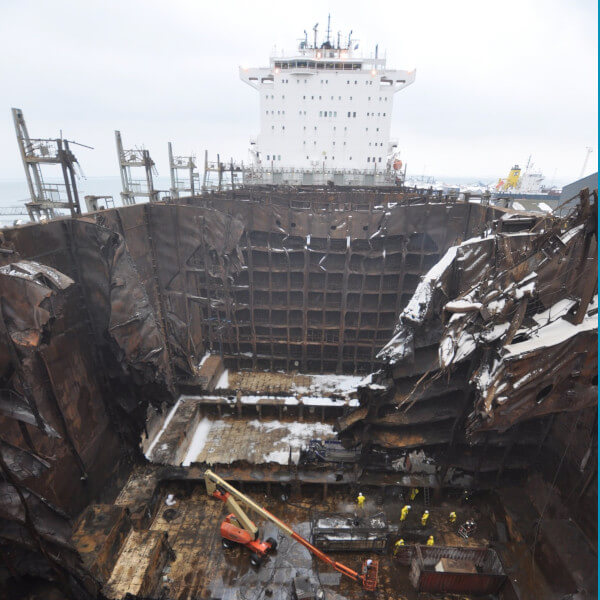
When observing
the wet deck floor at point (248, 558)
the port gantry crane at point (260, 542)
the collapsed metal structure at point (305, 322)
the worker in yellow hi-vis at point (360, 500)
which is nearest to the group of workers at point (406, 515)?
the worker in yellow hi-vis at point (360, 500)

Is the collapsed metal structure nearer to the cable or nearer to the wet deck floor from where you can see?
the cable

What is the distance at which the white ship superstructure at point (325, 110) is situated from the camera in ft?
90.0

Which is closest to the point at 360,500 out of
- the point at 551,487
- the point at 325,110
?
the point at 551,487

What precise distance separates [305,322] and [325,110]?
2104 cm

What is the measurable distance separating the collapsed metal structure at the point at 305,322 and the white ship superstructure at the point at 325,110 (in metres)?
17.1

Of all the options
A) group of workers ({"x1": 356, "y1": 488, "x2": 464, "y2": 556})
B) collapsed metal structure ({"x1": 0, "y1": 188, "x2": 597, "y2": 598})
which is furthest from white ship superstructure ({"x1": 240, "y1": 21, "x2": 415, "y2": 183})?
group of workers ({"x1": 356, "y1": 488, "x2": 464, "y2": 556})

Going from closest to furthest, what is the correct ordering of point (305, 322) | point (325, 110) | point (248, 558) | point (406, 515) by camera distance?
point (248, 558) → point (406, 515) → point (305, 322) → point (325, 110)

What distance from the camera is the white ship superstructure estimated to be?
27.4 meters

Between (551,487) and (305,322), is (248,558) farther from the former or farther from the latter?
(305,322)

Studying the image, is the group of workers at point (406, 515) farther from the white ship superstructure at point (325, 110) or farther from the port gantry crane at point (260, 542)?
the white ship superstructure at point (325, 110)

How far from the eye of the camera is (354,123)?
28391 mm

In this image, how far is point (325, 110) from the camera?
92.3 ft

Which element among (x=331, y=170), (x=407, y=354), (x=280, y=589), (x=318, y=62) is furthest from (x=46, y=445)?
(x=318, y=62)

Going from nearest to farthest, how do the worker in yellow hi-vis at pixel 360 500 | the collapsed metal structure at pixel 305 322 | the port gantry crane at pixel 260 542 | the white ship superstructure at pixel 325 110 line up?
the collapsed metal structure at pixel 305 322 < the port gantry crane at pixel 260 542 < the worker in yellow hi-vis at pixel 360 500 < the white ship superstructure at pixel 325 110
